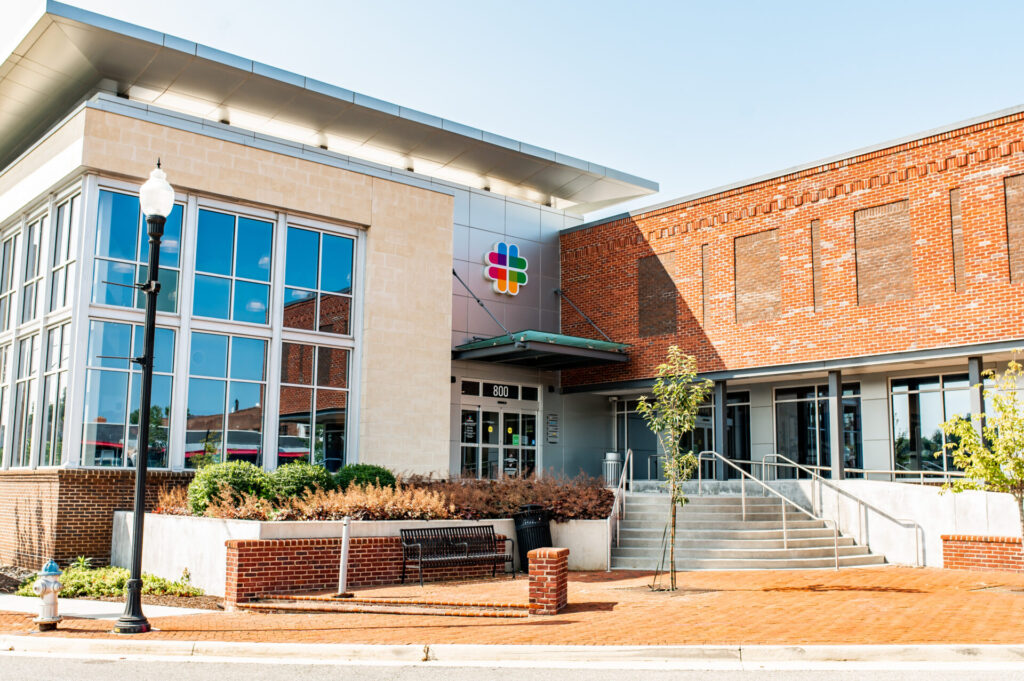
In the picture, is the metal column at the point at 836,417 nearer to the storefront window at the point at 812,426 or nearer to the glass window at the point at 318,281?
the storefront window at the point at 812,426

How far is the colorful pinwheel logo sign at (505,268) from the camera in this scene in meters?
27.5

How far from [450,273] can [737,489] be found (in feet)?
29.7

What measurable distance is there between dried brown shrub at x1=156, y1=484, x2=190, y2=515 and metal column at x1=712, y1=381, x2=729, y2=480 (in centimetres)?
1306

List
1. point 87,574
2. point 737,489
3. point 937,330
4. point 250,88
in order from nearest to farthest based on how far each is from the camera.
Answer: point 87,574 → point 937,330 → point 737,489 → point 250,88

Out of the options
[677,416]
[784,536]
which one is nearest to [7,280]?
[677,416]

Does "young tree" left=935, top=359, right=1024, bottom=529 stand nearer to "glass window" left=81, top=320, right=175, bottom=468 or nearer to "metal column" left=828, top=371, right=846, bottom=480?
"metal column" left=828, top=371, right=846, bottom=480

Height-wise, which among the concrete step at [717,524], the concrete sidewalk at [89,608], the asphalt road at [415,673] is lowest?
the concrete sidewalk at [89,608]

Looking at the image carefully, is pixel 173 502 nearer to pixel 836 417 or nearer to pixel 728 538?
pixel 728 538

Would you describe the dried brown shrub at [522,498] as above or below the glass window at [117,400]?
below

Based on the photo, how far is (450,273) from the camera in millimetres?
24516

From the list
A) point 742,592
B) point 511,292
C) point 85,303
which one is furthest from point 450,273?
point 742,592

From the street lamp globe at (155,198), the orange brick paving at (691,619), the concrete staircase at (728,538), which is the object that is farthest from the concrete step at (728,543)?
the street lamp globe at (155,198)

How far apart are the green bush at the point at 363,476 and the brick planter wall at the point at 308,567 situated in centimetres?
339

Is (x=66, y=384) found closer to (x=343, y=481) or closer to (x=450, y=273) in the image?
(x=343, y=481)
